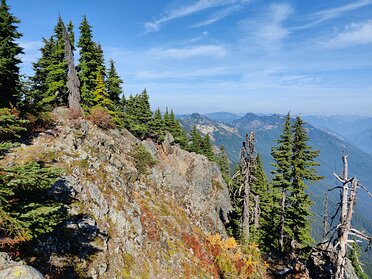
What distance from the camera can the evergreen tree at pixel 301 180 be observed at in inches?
1203

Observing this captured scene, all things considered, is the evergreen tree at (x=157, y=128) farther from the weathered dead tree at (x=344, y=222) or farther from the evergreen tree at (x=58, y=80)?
the weathered dead tree at (x=344, y=222)

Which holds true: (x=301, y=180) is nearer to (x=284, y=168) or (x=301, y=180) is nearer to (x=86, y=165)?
(x=284, y=168)

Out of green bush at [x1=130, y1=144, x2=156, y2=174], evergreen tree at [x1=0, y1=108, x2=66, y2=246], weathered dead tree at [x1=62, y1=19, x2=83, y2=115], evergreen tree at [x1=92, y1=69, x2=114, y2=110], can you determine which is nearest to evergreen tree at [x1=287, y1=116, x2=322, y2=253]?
green bush at [x1=130, y1=144, x2=156, y2=174]

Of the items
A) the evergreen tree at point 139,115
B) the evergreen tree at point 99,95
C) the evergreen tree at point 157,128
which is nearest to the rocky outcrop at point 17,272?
the evergreen tree at point 99,95

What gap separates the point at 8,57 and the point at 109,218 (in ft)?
49.8

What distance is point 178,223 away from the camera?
25938 millimetres

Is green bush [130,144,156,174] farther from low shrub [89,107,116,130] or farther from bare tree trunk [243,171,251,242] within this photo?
bare tree trunk [243,171,251,242]

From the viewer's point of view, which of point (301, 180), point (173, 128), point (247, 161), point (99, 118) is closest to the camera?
point (247, 161)

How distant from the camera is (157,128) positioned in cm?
5459

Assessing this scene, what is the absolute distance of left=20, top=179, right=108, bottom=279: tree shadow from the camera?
12383mm

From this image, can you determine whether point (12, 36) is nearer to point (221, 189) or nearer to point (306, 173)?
point (306, 173)

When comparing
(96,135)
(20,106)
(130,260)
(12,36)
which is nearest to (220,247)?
(130,260)

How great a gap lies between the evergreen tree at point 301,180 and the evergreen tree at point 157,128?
91.2 feet

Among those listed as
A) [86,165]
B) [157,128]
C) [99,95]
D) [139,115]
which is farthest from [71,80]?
[157,128]
